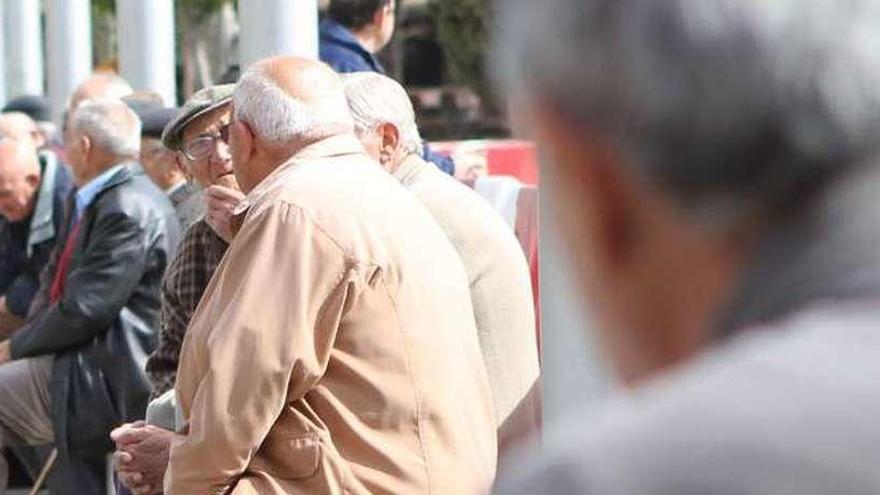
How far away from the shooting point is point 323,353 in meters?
4.36

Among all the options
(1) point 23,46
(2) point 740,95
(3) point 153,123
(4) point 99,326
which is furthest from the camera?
(1) point 23,46

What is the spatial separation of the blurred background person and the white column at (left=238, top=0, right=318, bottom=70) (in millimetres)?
4768

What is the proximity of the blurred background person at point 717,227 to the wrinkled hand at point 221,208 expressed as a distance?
3757 millimetres

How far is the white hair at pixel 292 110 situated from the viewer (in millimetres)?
4691

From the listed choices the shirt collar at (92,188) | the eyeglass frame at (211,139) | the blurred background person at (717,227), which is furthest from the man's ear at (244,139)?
the blurred background person at (717,227)

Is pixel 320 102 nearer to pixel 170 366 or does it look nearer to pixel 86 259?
pixel 170 366

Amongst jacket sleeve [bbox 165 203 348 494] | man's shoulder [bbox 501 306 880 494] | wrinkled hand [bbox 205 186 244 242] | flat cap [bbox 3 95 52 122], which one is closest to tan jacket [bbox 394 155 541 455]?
wrinkled hand [bbox 205 186 244 242]

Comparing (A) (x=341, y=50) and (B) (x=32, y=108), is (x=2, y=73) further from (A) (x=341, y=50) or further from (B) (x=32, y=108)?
(A) (x=341, y=50)

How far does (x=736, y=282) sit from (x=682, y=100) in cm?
12

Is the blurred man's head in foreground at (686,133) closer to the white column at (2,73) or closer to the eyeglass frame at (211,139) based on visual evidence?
the eyeglass frame at (211,139)

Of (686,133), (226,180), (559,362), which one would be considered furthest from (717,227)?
(226,180)

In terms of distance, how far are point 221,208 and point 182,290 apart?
21cm

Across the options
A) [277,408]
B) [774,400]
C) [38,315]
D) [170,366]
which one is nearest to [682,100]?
[774,400]

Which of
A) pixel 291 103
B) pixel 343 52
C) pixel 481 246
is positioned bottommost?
pixel 481 246
